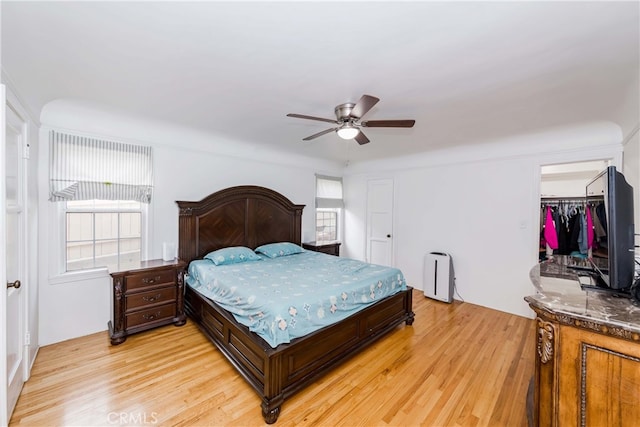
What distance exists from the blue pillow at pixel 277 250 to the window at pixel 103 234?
161cm

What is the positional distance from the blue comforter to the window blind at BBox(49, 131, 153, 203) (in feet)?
3.96

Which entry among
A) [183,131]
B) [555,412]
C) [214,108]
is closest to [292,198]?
[183,131]

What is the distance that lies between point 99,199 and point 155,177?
641 millimetres

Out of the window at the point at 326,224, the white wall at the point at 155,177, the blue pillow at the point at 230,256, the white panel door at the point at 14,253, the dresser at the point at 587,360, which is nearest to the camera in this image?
the dresser at the point at 587,360

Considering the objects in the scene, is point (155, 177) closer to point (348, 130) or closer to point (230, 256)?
point (230, 256)

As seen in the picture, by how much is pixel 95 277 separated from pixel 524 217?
551 centimetres

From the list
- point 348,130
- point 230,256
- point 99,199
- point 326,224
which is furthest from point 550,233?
point 99,199

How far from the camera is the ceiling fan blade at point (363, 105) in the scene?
195cm

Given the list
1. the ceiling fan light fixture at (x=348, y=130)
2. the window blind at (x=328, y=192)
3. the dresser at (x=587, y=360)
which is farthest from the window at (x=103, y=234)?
the dresser at (x=587, y=360)

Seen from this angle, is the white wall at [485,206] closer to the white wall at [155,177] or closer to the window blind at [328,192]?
the window blind at [328,192]

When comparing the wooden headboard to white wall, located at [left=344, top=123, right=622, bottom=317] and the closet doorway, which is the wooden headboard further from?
the closet doorway

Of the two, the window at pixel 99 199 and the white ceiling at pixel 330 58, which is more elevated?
the white ceiling at pixel 330 58

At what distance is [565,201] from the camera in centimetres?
425

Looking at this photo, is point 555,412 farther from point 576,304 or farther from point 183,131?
point 183,131
